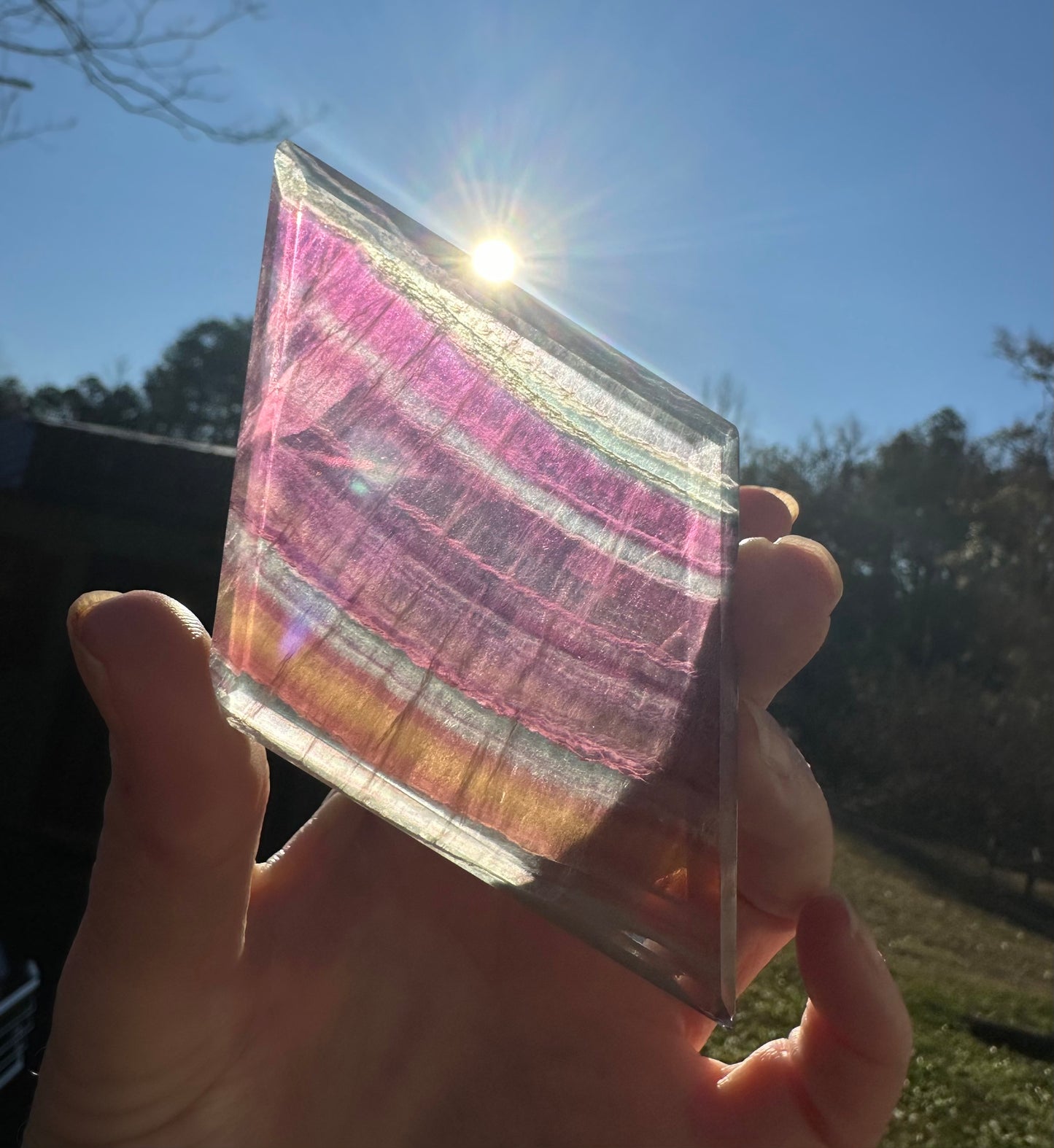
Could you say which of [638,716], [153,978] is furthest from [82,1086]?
[638,716]

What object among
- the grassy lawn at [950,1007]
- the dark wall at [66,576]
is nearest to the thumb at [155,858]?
the grassy lawn at [950,1007]

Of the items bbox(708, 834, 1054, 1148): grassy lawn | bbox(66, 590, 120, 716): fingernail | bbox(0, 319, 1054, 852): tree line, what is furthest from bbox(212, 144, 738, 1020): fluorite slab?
bbox(0, 319, 1054, 852): tree line

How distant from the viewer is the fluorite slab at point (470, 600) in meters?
0.52

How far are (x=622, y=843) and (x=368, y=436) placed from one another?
1.03 feet

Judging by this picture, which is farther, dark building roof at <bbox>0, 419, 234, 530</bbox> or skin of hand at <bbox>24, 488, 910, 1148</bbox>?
dark building roof at <bbox>0, 419, 234, 530</bbox>

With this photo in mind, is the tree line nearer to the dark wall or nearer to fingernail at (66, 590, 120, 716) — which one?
the dark wall

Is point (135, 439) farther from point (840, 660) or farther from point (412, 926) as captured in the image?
point (840, 660)

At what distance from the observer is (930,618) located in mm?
8617

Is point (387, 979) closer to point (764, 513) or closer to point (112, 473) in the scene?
point (764, 513)

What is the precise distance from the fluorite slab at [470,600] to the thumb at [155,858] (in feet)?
0.28

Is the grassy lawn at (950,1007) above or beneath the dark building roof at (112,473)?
beneath

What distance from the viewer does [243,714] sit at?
0.51m

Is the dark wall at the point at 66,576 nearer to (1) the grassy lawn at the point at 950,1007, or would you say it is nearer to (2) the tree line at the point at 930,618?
(1) the grassy lawn at the point at 950,1007

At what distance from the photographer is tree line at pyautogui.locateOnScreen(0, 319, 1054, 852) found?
6.77m
